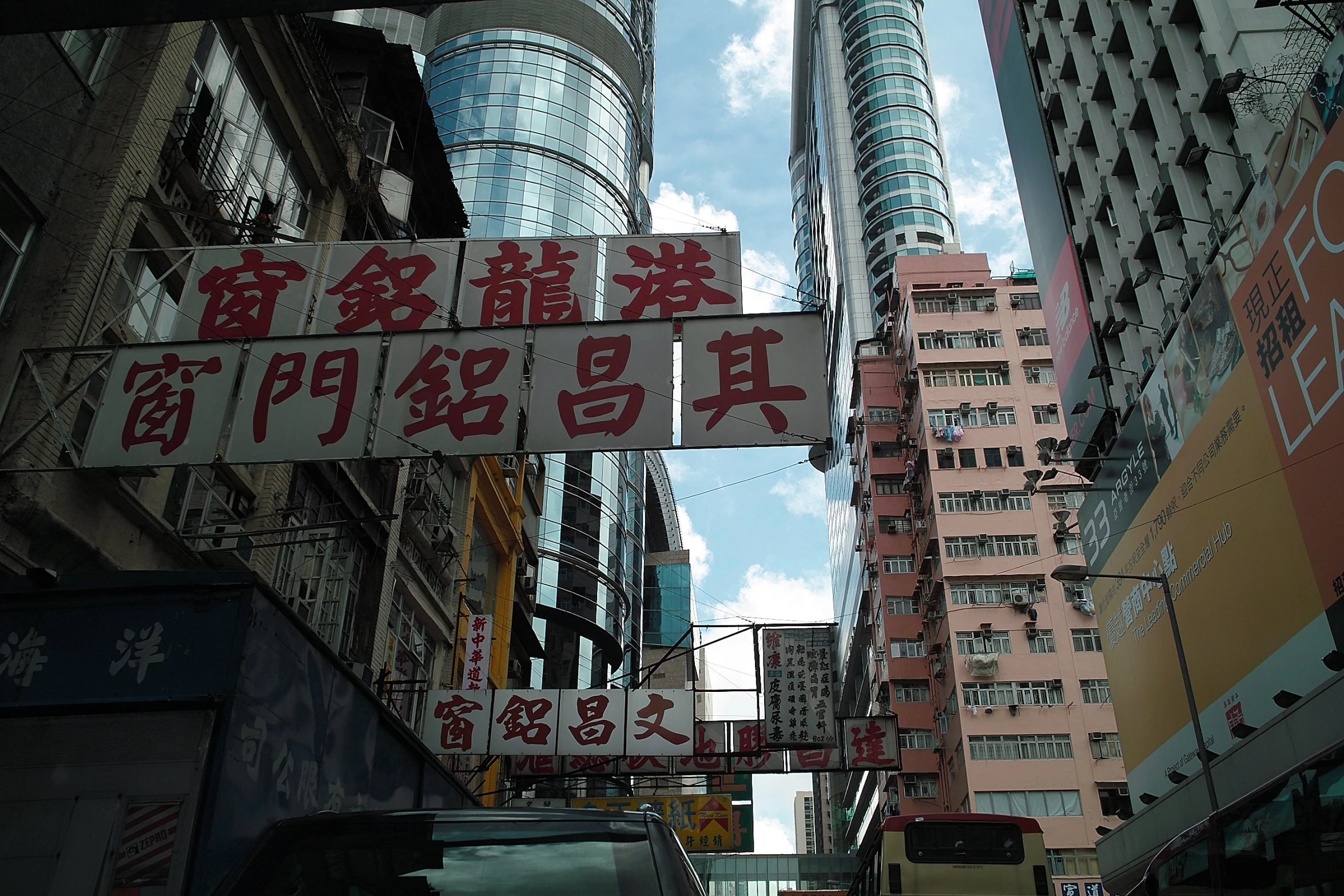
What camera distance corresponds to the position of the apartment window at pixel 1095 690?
39875 millimetres

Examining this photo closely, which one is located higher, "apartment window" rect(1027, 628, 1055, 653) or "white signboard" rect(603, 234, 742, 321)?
"apartment window" rect(1027, 628, 1055, 653)

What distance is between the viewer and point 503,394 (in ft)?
29.2

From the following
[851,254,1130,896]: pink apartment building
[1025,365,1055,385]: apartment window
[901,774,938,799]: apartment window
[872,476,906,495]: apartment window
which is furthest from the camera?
[872,476,906,495]: apartment window

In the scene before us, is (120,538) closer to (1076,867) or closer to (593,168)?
(1076,867)

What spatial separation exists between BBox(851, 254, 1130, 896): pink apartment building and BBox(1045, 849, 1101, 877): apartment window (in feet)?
0.22

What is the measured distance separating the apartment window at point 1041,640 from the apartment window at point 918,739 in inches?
273

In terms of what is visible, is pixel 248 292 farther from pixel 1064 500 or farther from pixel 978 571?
pixel 1064 500

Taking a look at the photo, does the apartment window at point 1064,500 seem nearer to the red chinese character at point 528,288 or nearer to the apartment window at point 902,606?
the apartment window at point 902,606

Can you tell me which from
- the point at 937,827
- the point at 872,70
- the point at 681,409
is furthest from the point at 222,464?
the point at 872,70

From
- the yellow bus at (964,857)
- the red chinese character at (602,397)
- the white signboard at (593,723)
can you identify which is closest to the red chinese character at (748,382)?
the red chinese character at (602,397)

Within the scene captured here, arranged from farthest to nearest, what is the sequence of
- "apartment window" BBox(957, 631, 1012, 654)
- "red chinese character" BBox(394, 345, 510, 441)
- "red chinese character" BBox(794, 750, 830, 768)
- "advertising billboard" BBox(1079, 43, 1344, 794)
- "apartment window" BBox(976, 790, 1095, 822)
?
1. "apartment window" BBox(957, 631, 1012, 654)
2. "apartment window" BBox(976, 790, 1095, 822)
3. "red chinese character" BBox(794, 750, 830, 768)
4. "advertising billboard" BBox(1079, 43, 1344, 794)
5. "red chinese character" BBox(394, 345, 510, 441)

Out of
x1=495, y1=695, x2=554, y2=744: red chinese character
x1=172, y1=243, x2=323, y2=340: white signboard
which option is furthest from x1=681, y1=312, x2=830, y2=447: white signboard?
x1=495, y1=695, x2=554, y2=744: red chinese character

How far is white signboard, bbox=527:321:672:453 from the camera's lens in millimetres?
8648

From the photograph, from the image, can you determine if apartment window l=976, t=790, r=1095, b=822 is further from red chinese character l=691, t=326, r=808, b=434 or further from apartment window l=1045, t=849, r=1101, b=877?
red chinese character l=691, t=326, r=808, b=434
